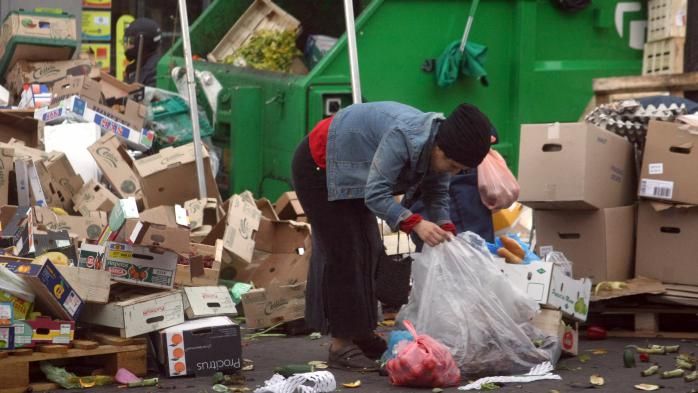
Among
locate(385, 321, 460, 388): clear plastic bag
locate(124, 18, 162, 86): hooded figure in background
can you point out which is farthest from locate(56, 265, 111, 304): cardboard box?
locate(124, 18, 162, 86): hooded figure in background

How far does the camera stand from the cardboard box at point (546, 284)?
5812mm

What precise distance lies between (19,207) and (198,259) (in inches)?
48.2

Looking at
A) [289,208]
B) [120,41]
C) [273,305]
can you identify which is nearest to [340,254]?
[273,305]

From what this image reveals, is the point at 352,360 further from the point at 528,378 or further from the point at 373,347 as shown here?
the point at 528,378

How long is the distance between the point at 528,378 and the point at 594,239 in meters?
1.51

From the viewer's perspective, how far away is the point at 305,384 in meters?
5.09

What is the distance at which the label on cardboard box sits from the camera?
6.46m

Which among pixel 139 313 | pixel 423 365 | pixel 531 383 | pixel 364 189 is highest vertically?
pixel 364 189

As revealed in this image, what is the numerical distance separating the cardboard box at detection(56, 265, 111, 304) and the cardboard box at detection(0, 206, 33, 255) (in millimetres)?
607

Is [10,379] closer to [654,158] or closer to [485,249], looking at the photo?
[485,249]

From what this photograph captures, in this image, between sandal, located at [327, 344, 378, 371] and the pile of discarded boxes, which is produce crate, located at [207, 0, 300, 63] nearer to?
the pile of discarded boxes

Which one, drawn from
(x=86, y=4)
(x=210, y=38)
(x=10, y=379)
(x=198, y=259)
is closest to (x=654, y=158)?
(x=198, y=259)

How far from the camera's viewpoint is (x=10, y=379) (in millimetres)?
5070

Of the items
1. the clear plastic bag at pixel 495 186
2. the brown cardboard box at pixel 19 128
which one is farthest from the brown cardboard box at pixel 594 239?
the brown cardboard box at pixel 19 128
